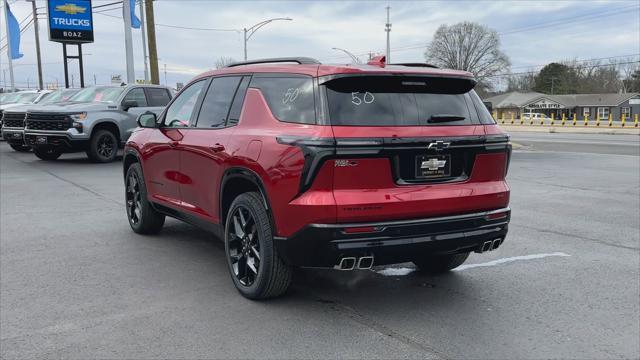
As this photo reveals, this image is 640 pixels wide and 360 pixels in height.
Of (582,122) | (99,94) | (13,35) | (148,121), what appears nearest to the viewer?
(148,121)

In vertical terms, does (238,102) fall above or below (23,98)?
below

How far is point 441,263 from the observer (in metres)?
5.15

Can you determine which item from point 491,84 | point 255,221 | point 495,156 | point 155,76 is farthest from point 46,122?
point 491,84

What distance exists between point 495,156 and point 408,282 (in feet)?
4.48

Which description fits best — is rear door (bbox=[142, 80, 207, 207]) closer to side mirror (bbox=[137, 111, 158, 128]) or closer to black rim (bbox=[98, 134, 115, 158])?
side mirror (bbox=[137, 111, 158, 128])

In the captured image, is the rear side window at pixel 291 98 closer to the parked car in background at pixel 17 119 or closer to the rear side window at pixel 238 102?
the rear side window at pixel 238 102

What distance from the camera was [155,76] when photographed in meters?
23.7

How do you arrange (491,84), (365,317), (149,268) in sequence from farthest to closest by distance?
(491,84), (149,268), (365,317)

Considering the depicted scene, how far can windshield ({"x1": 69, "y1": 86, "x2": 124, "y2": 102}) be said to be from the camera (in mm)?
15023

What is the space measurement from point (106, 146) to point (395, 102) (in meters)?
12.3

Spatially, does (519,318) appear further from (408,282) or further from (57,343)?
(57,343)

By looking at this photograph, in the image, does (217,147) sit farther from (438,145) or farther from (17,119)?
(17,119)

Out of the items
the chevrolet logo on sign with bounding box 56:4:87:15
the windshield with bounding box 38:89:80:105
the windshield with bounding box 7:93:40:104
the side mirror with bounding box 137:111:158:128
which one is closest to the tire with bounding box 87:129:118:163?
the windshield with bounding box 38:89:80:105

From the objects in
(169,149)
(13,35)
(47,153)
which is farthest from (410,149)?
(13,35)
